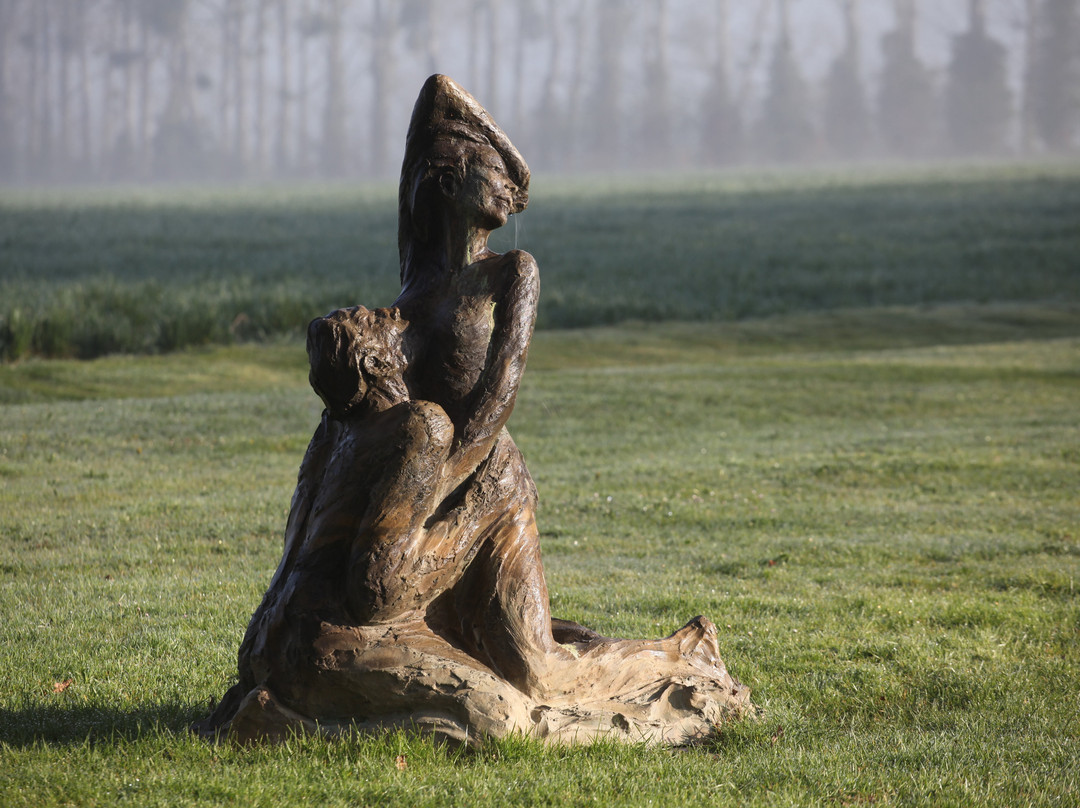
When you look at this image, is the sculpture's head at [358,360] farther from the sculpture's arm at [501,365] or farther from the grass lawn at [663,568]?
the grass lawn at [663,568]

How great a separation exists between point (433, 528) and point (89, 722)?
6.02 feet

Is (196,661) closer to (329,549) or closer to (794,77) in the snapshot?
(329,549)

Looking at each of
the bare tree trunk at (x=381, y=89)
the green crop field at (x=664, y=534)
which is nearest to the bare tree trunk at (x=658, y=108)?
the bare tree trunk at (x=381, y=89)

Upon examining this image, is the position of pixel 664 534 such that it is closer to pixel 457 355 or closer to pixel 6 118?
pixel 457 355

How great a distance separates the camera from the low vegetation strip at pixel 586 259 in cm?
2114

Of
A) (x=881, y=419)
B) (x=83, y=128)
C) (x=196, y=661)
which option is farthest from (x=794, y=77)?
(x=196, y=661)

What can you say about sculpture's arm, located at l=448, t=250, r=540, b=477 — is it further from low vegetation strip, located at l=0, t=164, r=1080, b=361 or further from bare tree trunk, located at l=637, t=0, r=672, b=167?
bare tree trunk, located at l=637, t=0, r=672, b=167

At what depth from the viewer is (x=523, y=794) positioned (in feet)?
13.7

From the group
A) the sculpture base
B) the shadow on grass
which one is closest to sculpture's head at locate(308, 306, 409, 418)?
the sculpture base

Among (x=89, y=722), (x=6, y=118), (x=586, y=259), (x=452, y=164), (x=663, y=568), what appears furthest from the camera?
(x=6, y=118)

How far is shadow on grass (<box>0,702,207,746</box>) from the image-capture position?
473 cm

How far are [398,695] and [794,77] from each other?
4135 inches

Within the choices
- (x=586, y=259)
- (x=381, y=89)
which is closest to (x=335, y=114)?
(x=381, y=89)

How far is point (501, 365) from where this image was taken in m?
4.45
